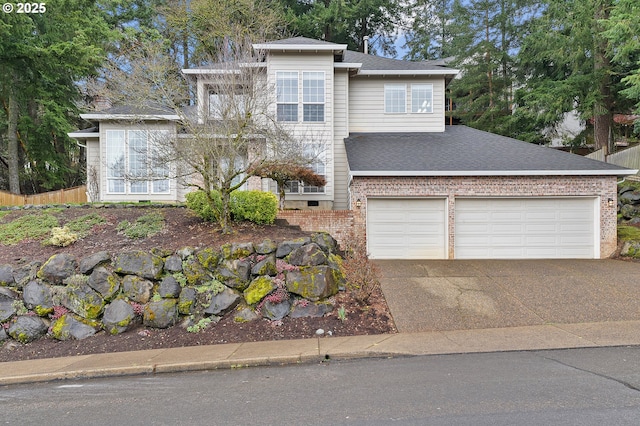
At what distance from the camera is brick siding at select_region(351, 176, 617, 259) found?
37.1ft

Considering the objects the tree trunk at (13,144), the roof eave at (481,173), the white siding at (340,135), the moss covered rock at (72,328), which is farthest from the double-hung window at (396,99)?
the tree trunk at (13,144)

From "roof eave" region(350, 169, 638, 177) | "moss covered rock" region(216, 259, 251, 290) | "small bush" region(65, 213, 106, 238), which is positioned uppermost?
"roof eave" region(350, 169, 638, 177)

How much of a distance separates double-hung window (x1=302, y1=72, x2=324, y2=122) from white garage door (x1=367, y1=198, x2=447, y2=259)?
4.24 metres

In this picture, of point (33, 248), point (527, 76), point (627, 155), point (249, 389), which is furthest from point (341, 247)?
point (527, 76)

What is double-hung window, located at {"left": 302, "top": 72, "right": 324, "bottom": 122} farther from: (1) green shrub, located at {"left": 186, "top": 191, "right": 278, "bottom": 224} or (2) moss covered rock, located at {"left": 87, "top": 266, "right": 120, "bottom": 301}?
(2) moss covered rock, located at {"left": 87, "top": 266, "right": 120, "bottom": 301}

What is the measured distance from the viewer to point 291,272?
7.74 meters

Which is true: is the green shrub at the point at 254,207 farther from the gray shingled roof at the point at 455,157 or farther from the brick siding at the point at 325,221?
the gray shingled roof at the point at 455,157

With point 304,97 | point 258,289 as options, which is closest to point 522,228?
point 304,97

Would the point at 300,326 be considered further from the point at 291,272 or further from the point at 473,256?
the point at 473,256

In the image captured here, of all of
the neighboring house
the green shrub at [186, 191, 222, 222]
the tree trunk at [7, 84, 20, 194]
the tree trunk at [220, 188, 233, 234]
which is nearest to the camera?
the tree trunk at [220, 188, 233, 234]

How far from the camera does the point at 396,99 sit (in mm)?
14969

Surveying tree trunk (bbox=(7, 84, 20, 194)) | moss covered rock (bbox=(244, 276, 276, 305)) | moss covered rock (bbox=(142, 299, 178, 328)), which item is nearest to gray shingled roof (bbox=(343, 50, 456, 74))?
moss covered rock (bbox=(244, 276, 276, 305))

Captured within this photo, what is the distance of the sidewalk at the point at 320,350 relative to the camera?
17.9 feet

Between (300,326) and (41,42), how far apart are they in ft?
57.6
